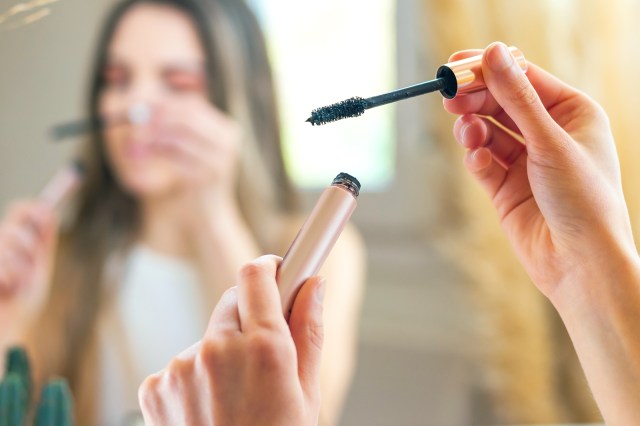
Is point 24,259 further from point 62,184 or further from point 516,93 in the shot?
point 516,93

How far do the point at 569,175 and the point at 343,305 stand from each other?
1.51ft

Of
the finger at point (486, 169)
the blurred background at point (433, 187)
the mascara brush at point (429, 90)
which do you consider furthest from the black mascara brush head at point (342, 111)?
the blurred background at point (433, 187)

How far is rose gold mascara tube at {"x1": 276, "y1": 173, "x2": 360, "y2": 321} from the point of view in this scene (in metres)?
0.30

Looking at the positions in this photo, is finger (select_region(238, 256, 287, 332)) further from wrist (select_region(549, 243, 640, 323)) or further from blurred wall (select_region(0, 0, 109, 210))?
blurred wall (select_region(0, 0, 109, 210))

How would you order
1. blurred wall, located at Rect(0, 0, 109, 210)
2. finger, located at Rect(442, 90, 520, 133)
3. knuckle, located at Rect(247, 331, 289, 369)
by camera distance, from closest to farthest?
knuckle, located at Rect(247, 331, 289, 369) → finger, located at Rect(442, 90, 520, 133) → blurred wall, located at Rect(0, 0, 109, 210)

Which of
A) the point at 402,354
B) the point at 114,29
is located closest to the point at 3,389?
the point at 114,29

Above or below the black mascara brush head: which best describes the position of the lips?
below

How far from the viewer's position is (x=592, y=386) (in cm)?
36

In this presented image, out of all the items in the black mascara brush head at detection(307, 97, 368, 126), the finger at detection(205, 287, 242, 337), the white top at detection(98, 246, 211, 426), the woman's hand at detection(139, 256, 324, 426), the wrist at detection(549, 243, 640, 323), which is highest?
the black mascara brush head at detection(307, 97, 368, 126)

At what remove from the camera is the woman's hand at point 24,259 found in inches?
23.5

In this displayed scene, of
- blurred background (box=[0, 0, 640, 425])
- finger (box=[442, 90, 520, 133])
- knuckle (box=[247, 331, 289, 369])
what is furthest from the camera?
blurred background (box=[0, 0, 640, 425])

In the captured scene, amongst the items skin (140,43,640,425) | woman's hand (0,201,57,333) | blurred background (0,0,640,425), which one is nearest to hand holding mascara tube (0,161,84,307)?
woman's hand (0,201,57,333)

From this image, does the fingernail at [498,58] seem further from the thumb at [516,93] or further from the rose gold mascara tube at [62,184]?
the rose gold mascara tube at [62,184]

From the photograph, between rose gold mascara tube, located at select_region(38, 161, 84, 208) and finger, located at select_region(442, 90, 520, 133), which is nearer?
finger, located at select_region(442, 90, 520, 133)
